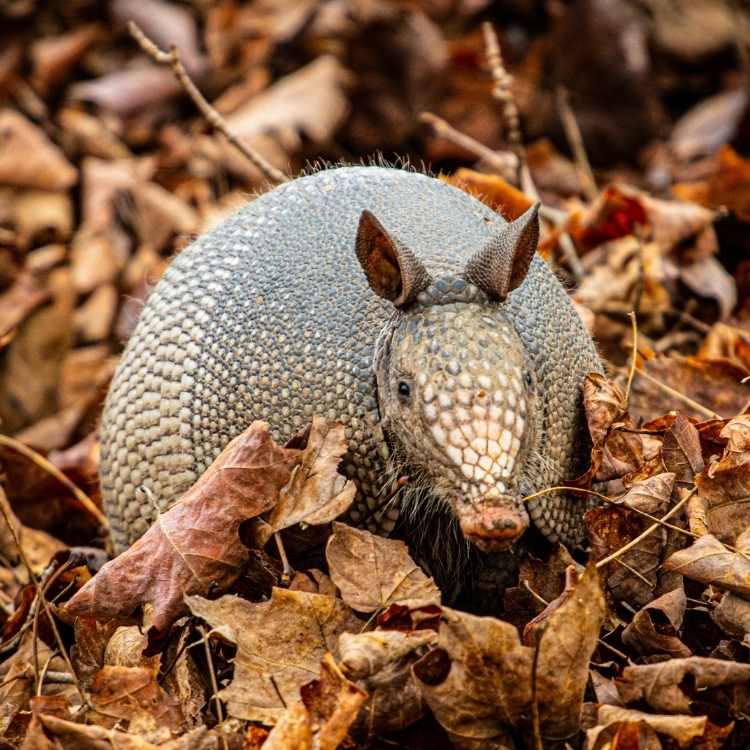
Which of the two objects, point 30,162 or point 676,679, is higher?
point 676,679

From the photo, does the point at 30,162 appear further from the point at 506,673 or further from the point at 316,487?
the point at 506,673

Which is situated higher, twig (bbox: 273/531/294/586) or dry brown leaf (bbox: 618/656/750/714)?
twig (bbox: 273/531/294/586)

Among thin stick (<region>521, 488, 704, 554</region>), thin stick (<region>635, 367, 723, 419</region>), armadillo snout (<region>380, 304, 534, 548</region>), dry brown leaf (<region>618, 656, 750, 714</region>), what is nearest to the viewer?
dry brown leaf (<region>618, 656, 750, 714</region>)

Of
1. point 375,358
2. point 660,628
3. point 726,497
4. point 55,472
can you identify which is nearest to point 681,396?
point 726,497

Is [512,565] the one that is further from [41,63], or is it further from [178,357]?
[41,63]

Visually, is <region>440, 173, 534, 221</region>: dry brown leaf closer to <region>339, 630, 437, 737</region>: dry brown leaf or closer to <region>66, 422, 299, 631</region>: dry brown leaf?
<region>66, 422, 299, 631</region>: dry brown leaf

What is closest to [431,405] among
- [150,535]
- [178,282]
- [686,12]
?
[150,535]

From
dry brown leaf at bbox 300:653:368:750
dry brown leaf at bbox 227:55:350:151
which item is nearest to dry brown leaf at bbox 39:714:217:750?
dry brown leaf at bbox 300:653:368:750

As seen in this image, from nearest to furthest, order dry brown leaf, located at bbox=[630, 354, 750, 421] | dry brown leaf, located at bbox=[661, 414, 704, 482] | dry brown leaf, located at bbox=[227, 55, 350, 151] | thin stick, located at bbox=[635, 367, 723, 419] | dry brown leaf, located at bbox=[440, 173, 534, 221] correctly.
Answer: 1. dry brown leaf, located at bbox=[661, 414, 704, 482]
2. thin stick, located at bbox=[635, 367, 723, 419]
3. dry brown leaf, located at bbox=[630, 354, 750, 421]
4. dry brown leaf, located at bbox=[440, 173, 534, 221]
5. dry brown leaf, located at bbox=[227, 55, 350, 151]

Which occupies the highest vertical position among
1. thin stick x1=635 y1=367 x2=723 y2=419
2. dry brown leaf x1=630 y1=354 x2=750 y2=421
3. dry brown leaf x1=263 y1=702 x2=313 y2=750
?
dry brown leaf x1=263 y1=702 x2=313 y2=750
